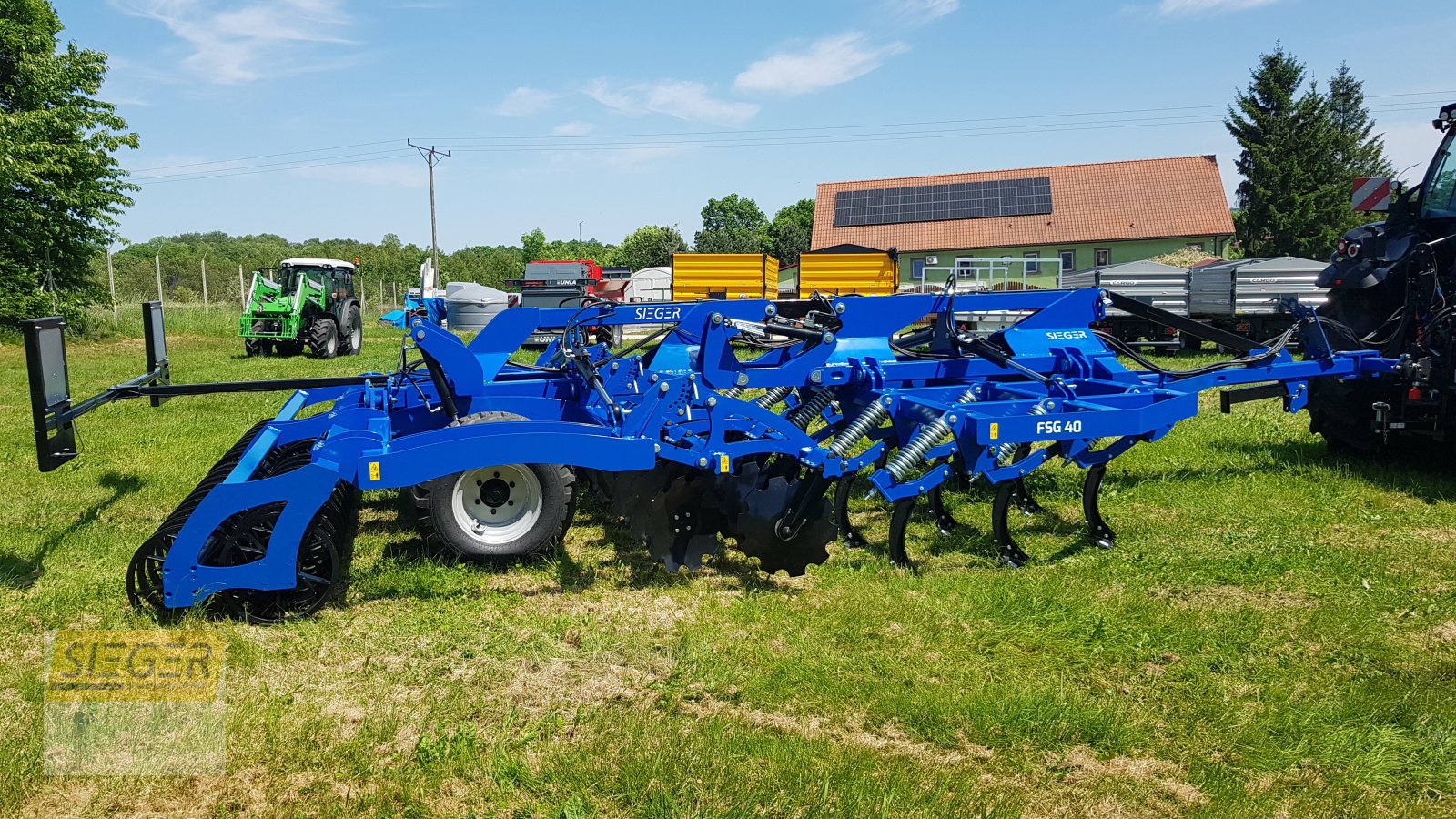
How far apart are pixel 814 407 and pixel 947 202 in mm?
33919

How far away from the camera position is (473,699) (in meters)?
3.72

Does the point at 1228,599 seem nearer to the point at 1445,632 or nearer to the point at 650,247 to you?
the point at 1445,632

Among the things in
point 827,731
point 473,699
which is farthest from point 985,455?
point 473,699

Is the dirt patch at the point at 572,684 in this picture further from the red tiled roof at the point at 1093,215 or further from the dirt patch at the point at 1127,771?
the red tiled roof at the point at 1093,215

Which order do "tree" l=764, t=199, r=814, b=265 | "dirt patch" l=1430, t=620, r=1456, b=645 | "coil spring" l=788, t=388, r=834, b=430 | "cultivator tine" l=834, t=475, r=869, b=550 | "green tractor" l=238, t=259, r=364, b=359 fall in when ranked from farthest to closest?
"tree" l=764, t=199, r=814, b=265 → "green tractor" l=238, t=259, r=364, b=359 → "coil spring" l=788, t=388, r=834, b=430 → "cultivator tine" l=834, t=475, r=869, b=550 → "dirt patch" l=1430, t=620, r=1456, b=645

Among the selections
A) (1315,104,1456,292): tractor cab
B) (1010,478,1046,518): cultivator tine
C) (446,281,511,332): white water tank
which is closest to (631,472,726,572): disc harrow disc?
(1010,478,1046,518): cultivator tine

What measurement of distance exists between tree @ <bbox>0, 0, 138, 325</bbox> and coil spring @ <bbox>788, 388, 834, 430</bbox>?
63.2ft

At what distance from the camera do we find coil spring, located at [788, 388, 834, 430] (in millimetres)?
6098

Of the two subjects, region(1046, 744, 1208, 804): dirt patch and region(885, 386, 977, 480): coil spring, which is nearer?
region(1046, 744, 1208, 804): dirt patch

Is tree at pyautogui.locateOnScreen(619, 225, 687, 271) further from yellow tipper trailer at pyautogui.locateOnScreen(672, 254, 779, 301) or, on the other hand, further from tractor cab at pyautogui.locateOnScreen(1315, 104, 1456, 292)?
tractor cab at pyautogui.locateOnScreen(1315, 104, 1456, 292)

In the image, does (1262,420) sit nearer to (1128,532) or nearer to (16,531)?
(1128,532)

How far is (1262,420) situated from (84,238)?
22.8 m

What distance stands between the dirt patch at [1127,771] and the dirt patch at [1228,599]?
163 centimetres

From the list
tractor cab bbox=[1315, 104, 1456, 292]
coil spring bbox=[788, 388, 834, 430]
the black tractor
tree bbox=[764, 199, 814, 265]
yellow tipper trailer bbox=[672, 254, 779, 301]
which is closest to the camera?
coil spring bbox=[788, 388, 834, 430]
